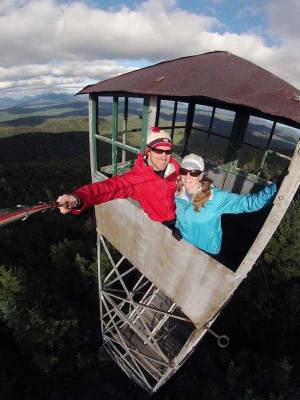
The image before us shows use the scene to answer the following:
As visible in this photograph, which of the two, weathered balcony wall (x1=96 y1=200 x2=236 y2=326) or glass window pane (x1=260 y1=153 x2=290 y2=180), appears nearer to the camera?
weathered balcony wall (x1=96 y1=200 x2=236 y2=326)

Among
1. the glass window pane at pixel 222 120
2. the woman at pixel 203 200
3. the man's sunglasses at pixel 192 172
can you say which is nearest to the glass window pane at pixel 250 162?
the glass window pane at pixel 222 120

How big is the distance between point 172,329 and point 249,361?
7.64 meters

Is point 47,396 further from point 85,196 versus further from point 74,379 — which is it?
point 85,196

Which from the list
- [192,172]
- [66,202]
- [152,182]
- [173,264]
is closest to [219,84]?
[192,172]

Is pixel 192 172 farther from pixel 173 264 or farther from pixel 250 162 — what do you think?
pixel 250 162

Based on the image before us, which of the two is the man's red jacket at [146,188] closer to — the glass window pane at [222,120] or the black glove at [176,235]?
the black glove at [176,235]

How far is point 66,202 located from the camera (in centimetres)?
290

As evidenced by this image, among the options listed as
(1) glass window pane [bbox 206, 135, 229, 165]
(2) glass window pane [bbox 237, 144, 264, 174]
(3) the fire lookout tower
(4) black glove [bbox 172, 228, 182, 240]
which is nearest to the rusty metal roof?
(3) the fire lookout tower

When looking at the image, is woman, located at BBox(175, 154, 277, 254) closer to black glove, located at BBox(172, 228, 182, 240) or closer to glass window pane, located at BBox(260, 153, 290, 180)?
black glove, located at BBox(172, 228, 182, 240)

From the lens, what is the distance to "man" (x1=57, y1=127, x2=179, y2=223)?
12.9 feet

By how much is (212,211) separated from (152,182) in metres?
1.12

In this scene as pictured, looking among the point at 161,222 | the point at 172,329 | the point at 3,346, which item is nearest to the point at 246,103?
the point at 161,222

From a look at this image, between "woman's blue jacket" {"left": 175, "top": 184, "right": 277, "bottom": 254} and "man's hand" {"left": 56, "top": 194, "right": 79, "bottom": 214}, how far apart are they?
6.07 feet

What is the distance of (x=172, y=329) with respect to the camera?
30.8 feet
